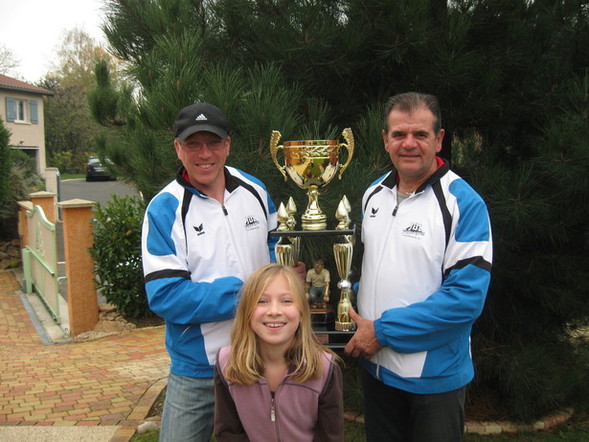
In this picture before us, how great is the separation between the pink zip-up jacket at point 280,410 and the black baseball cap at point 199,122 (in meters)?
0.90

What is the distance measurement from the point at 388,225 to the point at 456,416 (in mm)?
791

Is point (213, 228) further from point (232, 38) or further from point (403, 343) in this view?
point (232, 38)

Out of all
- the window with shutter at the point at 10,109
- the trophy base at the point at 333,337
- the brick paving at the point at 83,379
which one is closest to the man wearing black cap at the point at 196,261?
the trophy base at the point at 333,337

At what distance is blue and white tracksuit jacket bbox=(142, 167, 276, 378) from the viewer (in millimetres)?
2215

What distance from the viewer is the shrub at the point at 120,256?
697cm

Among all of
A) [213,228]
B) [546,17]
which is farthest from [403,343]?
[546,17]

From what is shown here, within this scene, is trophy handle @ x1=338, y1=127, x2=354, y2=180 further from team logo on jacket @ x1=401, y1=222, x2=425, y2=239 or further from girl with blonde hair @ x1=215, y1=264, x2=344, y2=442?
girl with blonde hair @ x1=215, y1=264, x2=344, y2=442

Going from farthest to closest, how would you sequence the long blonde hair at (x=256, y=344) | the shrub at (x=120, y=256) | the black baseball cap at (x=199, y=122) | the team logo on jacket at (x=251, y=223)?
the shrub at (x=120, y=256) < the team logo on jacket at (x=251, y=223) < the black baseball cap at (x=199, y=122) < the long blonde hair at (x=256, y=344)

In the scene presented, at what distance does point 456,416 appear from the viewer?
2262mm

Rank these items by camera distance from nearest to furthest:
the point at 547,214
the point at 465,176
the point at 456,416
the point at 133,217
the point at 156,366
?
the point at 456,416 → the point at 547,214 → the point at 465,176 → the point at 156,366 → the point at 133,217

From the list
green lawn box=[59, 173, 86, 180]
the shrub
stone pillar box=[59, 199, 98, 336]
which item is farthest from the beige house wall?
stone pillar box=[59, 199, 98, 336]

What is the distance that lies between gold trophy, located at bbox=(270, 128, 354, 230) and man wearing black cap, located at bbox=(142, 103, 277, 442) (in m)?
0.34

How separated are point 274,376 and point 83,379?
3.75 meters

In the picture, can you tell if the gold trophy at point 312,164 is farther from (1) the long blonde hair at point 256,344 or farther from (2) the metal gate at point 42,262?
(2) the metal gate at point 42,262
